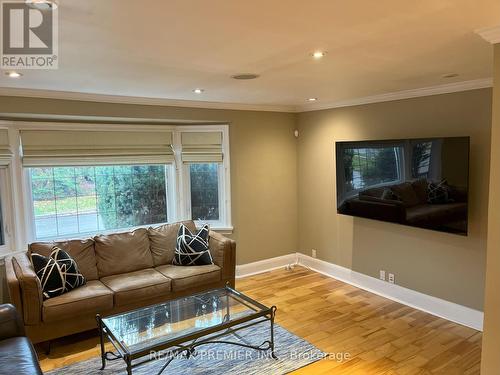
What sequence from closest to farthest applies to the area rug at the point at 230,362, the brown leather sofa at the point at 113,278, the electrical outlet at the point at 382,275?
the area rug at the point at 230,362
the brown leather sofa at the point at 113,278
the electrical outlet at the point at 382,275

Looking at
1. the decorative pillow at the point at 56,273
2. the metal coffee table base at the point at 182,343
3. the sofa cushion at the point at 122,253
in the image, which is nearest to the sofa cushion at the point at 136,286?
the sofa cushion at the point at 122,253

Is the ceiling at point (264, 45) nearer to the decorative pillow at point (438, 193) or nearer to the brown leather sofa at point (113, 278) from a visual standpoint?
the decorative pillow at point (438, 193)

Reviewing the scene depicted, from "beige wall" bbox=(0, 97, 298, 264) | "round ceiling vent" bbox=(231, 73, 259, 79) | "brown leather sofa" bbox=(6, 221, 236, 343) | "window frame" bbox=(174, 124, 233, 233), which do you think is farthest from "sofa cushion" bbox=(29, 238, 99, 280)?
"round ceiling vent" bbox=(231, 73, 259, 79)

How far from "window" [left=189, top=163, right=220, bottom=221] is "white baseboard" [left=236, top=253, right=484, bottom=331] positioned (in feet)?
2.84

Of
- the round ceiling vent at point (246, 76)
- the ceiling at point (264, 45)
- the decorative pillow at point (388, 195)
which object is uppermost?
the round ceiling vent at point (246, 76)

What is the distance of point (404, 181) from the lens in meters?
3.78

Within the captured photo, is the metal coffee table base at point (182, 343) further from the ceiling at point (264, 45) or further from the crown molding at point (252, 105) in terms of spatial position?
the crown molding at point (252, 105)

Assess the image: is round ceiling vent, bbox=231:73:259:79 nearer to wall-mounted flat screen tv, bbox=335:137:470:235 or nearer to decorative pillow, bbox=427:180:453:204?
wall-mounted flat screen tv, bbox=335:137:470:235

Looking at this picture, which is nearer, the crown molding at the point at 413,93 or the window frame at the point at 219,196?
the crown molding at the point at 413,93

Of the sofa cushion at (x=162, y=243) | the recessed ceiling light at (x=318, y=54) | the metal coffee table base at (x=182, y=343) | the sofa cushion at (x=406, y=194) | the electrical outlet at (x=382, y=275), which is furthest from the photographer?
the electrical outlet at (x=382, y=275)

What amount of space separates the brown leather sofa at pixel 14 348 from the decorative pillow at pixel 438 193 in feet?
11.3

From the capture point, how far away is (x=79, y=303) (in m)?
3.23

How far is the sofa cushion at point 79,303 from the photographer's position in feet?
10.2

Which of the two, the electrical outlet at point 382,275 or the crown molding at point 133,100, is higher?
the crown molding at point 133,100
